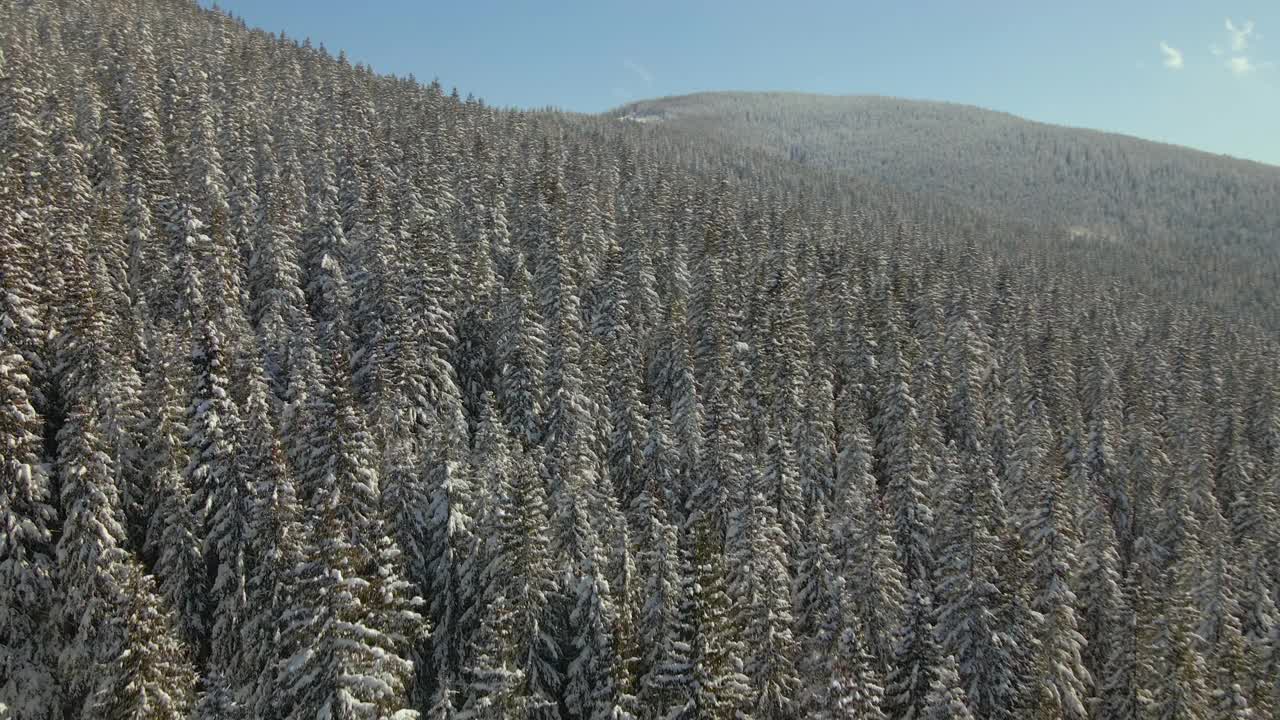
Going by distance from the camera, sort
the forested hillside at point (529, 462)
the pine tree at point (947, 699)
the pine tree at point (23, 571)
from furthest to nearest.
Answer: the forested hillside at point (529, 462)
the pine tree at point (947, 699)
the pine tree at point (23, 571)

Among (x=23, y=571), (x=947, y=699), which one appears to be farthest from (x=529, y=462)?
(x=947, y=699)

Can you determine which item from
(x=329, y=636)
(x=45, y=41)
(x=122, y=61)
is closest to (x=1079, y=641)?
(x=329, y=636)

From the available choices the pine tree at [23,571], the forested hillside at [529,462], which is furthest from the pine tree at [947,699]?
the pine tree at [23,571]

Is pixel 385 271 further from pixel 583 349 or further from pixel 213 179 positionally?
pixel 213 179

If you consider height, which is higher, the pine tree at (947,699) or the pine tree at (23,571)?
the pine tree at (23,571)

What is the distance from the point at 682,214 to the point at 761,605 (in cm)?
6422

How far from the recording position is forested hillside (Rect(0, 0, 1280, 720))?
25.8 metres

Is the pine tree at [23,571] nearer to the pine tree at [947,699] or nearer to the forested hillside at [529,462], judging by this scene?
the forested hillside at [529,462]

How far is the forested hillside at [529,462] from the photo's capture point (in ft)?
84.5

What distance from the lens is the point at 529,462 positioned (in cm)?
3120

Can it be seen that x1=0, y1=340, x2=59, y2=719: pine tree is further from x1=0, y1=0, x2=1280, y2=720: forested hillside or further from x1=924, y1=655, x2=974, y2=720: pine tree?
x1=924, y1=655, x2=974, y2=720: pine tree

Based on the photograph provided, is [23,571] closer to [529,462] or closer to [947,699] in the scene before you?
[529,462]

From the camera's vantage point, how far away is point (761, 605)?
28.5 m

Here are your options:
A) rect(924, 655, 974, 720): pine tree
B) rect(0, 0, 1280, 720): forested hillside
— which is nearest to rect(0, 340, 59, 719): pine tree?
rect(0, 0, 1280, 720): forested hillside
